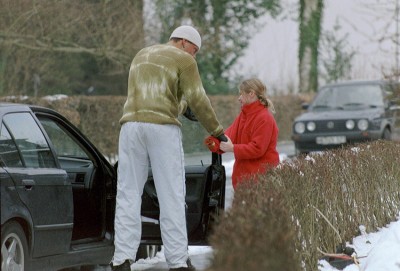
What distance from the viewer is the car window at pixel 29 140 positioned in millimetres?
7254

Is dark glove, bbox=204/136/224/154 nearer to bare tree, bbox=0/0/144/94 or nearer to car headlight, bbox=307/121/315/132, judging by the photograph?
bare tree, bbox=0/0/144/94

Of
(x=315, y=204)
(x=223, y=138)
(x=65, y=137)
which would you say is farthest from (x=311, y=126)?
(x=315, y=204)

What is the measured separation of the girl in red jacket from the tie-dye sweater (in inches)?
44.1

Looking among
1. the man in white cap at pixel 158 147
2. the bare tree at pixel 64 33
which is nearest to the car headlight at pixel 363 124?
the bare tree at pixel 64 33

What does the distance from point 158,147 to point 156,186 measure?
29cm

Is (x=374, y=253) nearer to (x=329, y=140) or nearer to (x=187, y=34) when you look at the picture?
(x=187, y=34)

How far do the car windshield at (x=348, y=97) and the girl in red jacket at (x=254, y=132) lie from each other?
12906mm

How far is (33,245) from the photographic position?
23.0 ft

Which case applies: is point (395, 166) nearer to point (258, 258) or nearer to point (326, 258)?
point (326, 258)

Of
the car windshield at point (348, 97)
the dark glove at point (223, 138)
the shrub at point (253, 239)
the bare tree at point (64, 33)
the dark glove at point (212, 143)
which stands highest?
the bare tree at point (64, 33)

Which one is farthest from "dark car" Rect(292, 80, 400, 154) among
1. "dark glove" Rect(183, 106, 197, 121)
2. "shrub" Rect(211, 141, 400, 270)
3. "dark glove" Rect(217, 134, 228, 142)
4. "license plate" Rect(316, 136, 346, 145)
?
"dark glove" Rect(217, 134, 228, 142)

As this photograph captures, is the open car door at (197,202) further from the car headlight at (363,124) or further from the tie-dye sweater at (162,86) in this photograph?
the car headlight at (363,124)

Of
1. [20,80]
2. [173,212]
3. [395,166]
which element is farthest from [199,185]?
[20,80]

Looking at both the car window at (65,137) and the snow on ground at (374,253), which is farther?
the car window at (65,137)
